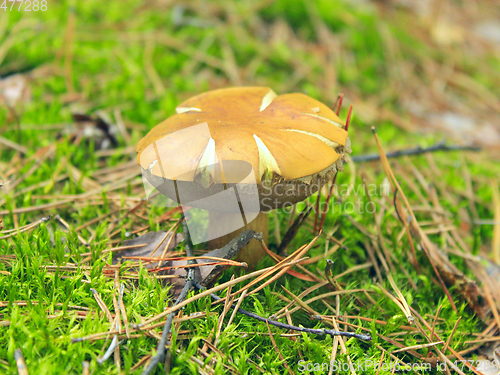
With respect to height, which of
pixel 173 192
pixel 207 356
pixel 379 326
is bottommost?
pixel 379 326

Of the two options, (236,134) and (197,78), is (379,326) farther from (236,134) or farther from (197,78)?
(197,78)

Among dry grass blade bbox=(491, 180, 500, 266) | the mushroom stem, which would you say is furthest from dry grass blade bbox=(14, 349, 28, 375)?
dry grass blade bbox=(491, 180, 500, 266)

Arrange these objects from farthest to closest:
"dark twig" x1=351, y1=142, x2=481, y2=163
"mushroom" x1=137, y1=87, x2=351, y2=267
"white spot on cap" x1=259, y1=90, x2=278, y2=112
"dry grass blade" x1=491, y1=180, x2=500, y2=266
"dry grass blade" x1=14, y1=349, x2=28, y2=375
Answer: "dark twig" x1=351, y1=142, x2=481, y2=163 < "dry grass blade" x1=491, y1=180, x2=500, y2=266 < "white spot on cap" x1=259, y1=90, x2=278, y2=112 < "mushroom" x1=137, y1=87, x2=351, y2=267 < "dry grass blade" x1=14, y1=349, x2=28, y2=375

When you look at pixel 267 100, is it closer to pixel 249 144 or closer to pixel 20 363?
pixel 249 144

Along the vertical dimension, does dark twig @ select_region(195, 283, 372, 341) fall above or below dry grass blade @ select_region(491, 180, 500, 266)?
above

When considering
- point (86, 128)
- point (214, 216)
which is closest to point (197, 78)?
point (86, 128)

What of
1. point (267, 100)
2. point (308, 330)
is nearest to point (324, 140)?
point (267, 100)

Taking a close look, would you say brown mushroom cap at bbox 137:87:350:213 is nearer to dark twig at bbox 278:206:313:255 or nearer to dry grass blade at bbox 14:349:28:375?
dark twig at bbox 278:206:313:255
